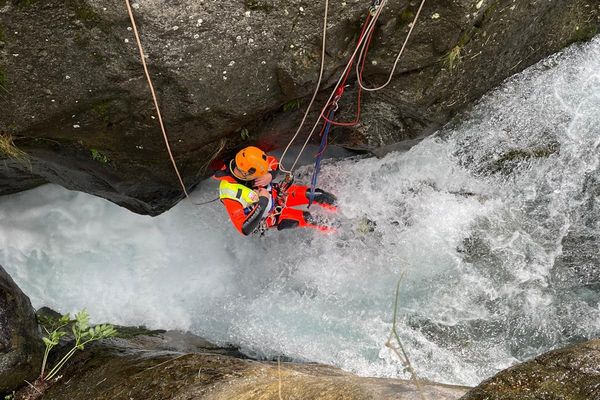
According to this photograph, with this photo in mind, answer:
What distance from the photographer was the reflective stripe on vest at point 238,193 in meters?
5.43

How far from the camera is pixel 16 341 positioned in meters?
4.43

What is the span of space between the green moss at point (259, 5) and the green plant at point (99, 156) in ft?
6.99

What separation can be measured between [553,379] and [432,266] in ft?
12.0

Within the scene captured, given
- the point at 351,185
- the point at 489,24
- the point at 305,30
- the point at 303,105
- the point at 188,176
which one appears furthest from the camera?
the point at 351,185

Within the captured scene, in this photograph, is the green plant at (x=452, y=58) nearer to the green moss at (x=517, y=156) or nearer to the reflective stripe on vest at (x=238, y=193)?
the green moss at (x=517, y=156)

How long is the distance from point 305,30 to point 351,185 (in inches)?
100

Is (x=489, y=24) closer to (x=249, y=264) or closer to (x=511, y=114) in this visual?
(x=511, y=114)

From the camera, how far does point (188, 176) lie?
5758 mm

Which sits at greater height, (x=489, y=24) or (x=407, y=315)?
(x=489, y=24)

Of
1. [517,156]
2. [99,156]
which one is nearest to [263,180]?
[99,156]

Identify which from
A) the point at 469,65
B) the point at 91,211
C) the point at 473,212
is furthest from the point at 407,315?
the point at 91,211

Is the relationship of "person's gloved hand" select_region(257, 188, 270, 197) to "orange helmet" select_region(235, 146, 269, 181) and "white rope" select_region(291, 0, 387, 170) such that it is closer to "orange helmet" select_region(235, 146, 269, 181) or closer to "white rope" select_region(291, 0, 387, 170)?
"orange helmet" select_region(235, 146, 269, 181)

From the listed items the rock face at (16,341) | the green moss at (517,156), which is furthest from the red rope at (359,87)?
the rock face at (16,341)

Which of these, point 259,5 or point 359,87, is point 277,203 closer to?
point 359,87
